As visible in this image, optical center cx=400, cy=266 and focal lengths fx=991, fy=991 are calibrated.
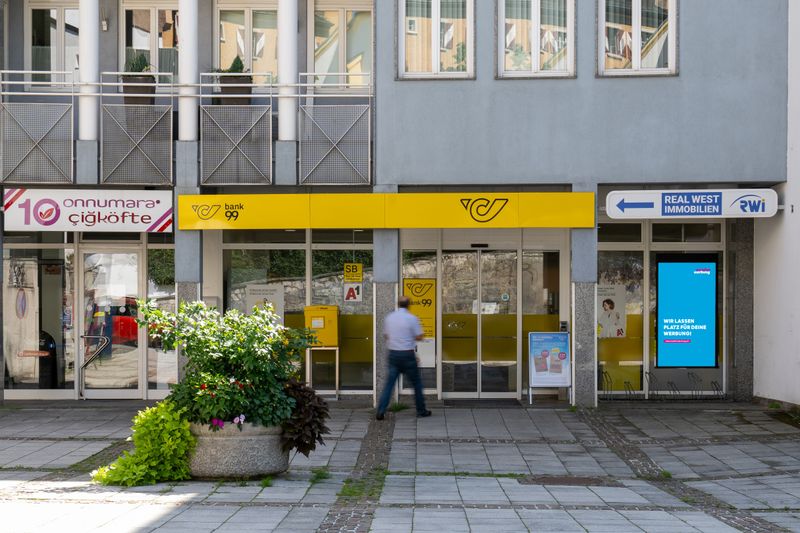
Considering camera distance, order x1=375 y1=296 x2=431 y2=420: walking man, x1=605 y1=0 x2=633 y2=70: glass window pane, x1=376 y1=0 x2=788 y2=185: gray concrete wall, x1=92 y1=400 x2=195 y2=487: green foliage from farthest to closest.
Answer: x1=605 y1=0 x2=633 y2=70: glass window pane < x1=376 y1=0 x2=788 y2=185: gray concrete wall < x1=375 y1=296 x2=431 y2=420: walking man < x1=92 y1=400 x2=195 y2=487: green foliage

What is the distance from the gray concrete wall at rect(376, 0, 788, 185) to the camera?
1502 centimetres

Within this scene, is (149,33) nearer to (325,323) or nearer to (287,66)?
(287,66)

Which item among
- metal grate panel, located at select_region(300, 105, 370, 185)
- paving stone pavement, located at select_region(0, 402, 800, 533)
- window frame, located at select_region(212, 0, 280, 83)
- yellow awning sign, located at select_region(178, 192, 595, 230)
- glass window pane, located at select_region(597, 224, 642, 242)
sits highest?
window frame, located at select_region(212, 0, 280, 83)

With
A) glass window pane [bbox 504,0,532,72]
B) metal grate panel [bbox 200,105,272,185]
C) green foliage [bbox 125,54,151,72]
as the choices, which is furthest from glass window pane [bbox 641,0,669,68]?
green foliage [bbox 125,54,151,72]

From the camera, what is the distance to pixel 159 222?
15.6 meters

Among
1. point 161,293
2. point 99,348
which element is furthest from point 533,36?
point 99,348

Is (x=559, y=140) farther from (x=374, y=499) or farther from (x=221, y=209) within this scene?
(x=374, y=499)

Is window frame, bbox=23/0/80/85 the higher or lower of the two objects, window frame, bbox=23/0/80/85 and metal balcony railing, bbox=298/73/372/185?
the higher

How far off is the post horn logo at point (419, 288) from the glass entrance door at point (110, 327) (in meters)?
4.68

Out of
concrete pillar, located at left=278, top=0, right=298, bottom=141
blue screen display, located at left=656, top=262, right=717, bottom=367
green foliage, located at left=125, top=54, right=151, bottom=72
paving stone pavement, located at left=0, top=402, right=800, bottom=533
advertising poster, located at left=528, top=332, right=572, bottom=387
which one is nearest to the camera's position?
paving stone pavement, located at left=0, top=402, right=800, bottom=533

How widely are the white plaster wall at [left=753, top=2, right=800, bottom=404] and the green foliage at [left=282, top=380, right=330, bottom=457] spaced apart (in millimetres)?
8058

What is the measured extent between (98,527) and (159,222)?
8611 mm

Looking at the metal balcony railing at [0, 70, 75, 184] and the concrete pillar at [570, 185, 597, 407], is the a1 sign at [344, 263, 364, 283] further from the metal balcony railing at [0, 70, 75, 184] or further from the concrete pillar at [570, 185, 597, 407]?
the metal balcony railing at [0, 70, 75, 184]

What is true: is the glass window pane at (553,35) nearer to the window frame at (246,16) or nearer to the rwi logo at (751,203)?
the rwi logo at (751,203)
